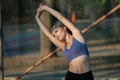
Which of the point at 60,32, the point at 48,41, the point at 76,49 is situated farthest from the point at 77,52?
the point at 48,41

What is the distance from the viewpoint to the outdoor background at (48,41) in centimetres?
863

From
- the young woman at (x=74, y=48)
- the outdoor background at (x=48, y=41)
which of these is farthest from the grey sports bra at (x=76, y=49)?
the outdoor background at (x=48, y=41)

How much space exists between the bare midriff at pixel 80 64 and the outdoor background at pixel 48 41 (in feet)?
13.5

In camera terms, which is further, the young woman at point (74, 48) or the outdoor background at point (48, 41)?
the outdoor background at point (48, 41)

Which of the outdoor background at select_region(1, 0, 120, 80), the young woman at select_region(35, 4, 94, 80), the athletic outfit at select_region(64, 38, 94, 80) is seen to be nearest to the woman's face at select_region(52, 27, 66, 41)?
the young woman at select_region(35, 4, 94, 80)

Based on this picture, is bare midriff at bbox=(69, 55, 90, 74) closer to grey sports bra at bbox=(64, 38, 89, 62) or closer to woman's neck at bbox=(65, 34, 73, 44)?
grey sports bra at bbox=(64, 38, 89, 62)

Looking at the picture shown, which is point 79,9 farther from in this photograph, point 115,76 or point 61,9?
point 115,76

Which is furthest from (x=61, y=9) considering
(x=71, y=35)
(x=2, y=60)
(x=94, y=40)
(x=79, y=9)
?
(x=71, y=35)

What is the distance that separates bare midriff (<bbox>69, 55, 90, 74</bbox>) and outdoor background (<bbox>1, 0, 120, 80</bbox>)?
13.5 feet

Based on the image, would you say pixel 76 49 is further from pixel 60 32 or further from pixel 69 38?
pixel 60 32

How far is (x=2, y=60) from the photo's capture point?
8.59 meters

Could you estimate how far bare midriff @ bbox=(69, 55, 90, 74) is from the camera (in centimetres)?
448

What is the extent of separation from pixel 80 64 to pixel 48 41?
4.37 metres

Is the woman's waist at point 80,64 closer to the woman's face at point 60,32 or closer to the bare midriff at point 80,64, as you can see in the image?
the bare midriff at point 80,64
